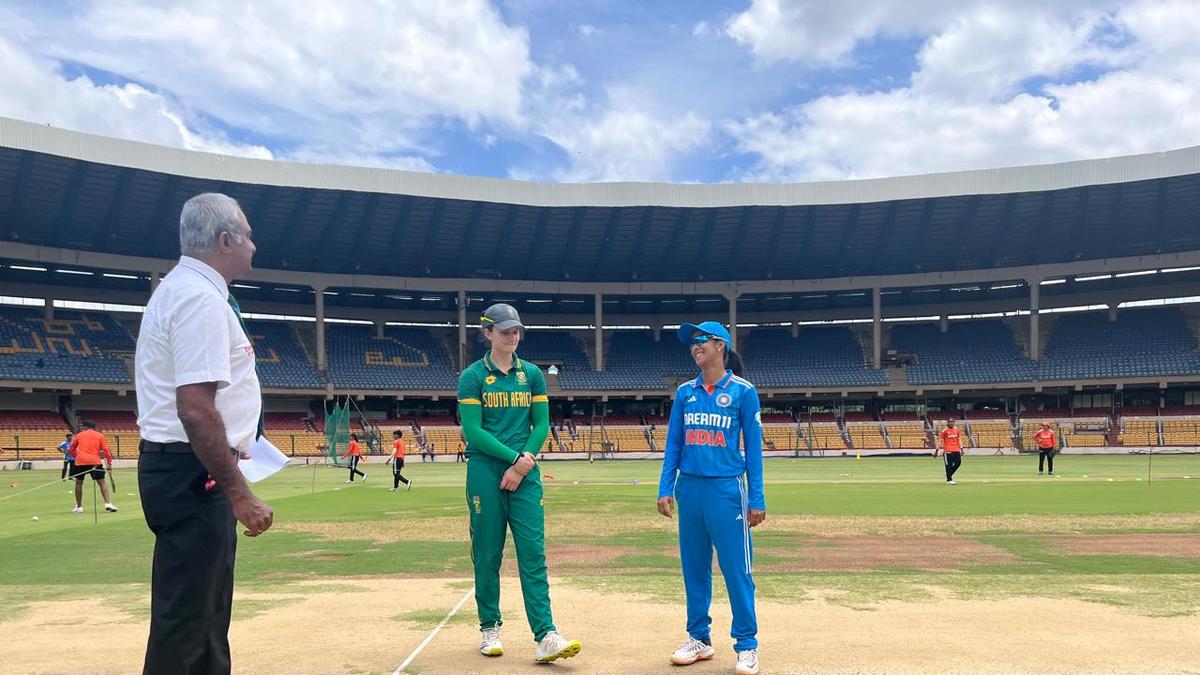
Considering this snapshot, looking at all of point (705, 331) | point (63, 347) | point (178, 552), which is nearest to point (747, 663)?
point (705, 331)

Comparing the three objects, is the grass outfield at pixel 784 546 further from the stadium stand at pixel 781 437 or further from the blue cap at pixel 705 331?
the stadium stand at pixel 781 437

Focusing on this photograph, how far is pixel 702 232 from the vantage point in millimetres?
53344

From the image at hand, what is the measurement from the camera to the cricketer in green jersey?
5.66 metres

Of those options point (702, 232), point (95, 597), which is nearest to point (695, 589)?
point (95, 597)

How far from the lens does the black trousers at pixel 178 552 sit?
3365 millimetres

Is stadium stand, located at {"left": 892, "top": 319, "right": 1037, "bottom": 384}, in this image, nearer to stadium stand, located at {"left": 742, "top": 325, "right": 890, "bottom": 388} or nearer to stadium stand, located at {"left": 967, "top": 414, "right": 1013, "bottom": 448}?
stadium stand, located at {"left": 742, "top": 325, "right": 890, "bottom": 388}

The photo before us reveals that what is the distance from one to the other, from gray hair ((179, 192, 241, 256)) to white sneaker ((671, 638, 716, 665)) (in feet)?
11.8

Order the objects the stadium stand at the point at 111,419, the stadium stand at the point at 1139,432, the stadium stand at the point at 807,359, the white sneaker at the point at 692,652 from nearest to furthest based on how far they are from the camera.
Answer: the white sneaker at the point at 692,652 < the stadium stand at the point at 111,419 < the stadium stand at the point at 1139,432 < the stadium stand at the point at 807,359

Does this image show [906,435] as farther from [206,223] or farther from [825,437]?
[206,223]

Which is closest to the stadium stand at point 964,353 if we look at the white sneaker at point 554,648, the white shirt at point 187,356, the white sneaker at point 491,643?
the white sneaker at point 491,643

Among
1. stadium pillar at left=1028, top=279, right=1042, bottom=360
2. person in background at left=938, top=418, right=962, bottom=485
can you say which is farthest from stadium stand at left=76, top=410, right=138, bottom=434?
stadium pillar at left=1028, top=279, right=1042, bottom=360

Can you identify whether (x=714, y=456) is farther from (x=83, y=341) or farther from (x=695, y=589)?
(x=83, y=341)

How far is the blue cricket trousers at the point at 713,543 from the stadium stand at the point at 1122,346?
2141 inches

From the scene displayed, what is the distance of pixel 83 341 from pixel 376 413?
58.0 ft
